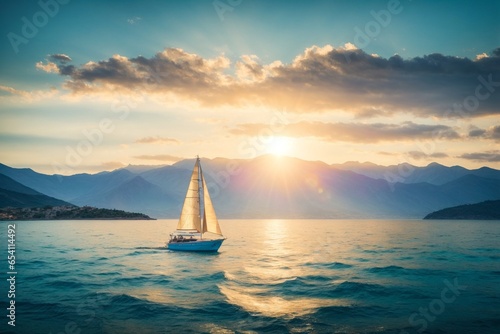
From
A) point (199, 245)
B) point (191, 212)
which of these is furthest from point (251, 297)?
point (191, 212)

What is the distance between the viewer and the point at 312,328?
24953 mm

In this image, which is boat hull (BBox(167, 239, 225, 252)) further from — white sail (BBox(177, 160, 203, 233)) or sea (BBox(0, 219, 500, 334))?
sea (BBox(0, 219, 500, 334))

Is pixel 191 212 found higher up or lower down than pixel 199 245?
higher up

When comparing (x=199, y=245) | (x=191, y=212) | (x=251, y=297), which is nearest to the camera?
(x=251, y=297)

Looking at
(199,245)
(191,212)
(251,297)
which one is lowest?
(251,297)

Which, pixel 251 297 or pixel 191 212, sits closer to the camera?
pixel 251 297

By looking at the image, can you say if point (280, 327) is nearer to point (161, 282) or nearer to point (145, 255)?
point (161, 282)

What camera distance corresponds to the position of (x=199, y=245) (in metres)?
66.8

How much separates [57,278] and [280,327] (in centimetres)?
3285

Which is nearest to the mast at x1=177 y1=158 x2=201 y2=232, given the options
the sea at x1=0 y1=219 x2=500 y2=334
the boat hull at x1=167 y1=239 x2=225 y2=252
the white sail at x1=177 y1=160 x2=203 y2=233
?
the white sail at x1=177 y1=160 x2=203 y2=233

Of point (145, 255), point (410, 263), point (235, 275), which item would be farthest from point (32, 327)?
point (410, 263)

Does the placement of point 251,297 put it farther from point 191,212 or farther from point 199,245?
point 191,212

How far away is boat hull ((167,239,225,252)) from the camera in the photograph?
66.1 meters

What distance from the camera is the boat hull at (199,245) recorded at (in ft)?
217
